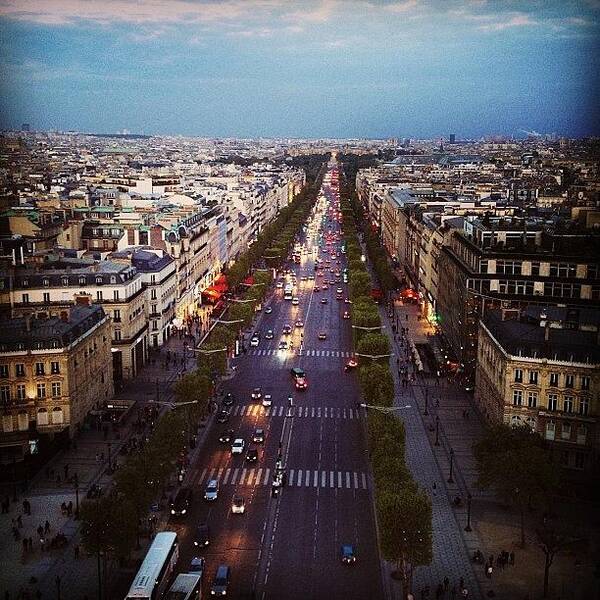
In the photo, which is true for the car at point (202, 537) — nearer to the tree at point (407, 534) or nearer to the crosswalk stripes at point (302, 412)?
the tree at point (407, 534)

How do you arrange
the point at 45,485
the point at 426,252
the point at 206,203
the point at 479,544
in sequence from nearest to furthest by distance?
1. the point at 479,544
2. the point at 45,485
3. the point at 426,252
4. the point at 206,203

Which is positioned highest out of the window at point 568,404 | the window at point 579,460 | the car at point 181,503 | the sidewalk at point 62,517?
the window at point 568,404

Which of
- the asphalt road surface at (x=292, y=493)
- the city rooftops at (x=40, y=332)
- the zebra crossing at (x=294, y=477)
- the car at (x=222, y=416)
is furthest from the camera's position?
the car at (x=222, y=416)

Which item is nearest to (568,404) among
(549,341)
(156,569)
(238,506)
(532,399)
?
(532,399)

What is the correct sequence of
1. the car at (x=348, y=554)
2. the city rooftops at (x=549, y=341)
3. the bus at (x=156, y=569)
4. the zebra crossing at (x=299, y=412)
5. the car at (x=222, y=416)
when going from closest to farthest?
1. the bus at (x=156, y=569)
2. the car at (x=348, y=554)
3. the city rooftops at (x=549, y=341)
4. the car at (x=222, y=416)
5. the zebra crossing at (x=299, y=412)

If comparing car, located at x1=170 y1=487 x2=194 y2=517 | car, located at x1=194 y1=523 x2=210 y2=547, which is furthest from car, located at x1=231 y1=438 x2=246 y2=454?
car, located at x1=194 y1=523 x2=210 y2=547

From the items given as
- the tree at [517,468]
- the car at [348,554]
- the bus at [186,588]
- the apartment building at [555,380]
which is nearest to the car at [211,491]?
the car at [348,554]

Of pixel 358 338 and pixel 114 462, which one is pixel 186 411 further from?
pixel 358 338

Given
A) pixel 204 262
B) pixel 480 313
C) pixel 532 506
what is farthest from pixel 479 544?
pixel 204 262
